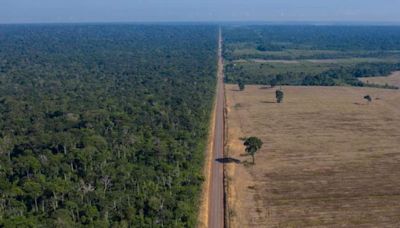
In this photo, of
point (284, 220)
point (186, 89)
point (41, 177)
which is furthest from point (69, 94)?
point (284, 220)

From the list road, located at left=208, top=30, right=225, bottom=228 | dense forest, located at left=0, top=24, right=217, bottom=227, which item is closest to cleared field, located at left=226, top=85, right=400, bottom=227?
road, located at left=208, top=30, right=225, bottom=228

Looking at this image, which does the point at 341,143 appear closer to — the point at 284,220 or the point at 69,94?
the point at 284,220

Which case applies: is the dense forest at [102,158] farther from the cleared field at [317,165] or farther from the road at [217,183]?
the cleared field at [317,165]

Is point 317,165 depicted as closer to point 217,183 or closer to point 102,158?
point 217,183

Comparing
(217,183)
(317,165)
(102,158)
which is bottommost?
(217,183)

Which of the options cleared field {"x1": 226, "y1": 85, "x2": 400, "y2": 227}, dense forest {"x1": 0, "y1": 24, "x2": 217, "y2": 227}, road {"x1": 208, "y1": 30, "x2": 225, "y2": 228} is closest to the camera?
dense forest {"x1": 0, "y1": 24, "x2": 217, "y2": 227}

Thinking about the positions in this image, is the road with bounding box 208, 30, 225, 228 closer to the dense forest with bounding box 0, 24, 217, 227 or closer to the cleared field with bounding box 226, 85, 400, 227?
the cleared field with bounding box 226, 85, 400, 227

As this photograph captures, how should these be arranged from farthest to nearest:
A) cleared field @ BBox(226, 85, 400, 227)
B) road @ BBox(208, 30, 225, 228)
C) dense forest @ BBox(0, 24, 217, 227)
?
1. cleared field @ BBox(226, 85, 400, 227)
2. road @ BBox(208, 30, 225, 228)
3. dense forest @ BBox(0, 24, 217, 227)

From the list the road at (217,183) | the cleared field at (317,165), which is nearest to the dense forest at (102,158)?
the road at (217,183)

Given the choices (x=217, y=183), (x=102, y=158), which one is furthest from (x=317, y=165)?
(x=102, y=158)
